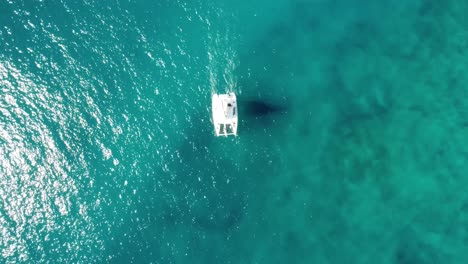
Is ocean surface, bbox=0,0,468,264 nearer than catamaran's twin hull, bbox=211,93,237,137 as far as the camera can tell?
Yes

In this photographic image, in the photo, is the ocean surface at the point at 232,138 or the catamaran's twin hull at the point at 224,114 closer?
the ocean surface at the point at 232,138

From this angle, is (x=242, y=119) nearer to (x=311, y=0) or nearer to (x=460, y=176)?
(x=311, y=0)

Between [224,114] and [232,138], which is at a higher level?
[224,114]

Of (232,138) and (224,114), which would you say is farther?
(232,138)

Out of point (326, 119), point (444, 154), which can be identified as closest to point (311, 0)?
point (326, 119)
